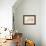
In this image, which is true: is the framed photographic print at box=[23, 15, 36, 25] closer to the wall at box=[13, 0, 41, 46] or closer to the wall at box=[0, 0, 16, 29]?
the wall at box=[13, 0, 41, 46]

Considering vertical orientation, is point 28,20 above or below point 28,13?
below

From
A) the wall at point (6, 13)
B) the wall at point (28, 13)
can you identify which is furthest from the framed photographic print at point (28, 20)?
the wall at point (6, 13)

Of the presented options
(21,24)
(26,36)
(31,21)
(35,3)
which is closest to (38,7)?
(35,3)

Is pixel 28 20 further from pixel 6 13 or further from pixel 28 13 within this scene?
pixel 6 13

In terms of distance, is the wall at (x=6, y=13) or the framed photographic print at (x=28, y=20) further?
the framed photographic print at (x=28, y=20)

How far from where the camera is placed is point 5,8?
4258 millimetres

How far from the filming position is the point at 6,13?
428 cm

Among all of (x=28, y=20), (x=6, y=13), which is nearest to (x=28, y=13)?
(x=28, y=20)

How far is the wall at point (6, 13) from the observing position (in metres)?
4.25

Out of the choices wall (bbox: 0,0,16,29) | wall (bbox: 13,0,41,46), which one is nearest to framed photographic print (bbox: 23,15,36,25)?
wall (bbox: 13,0,41,46)

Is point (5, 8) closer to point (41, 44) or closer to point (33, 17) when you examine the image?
point (33, 17)

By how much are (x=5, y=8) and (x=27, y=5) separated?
54.5 inches

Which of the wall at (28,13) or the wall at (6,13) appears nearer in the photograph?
the wall at (6,13)

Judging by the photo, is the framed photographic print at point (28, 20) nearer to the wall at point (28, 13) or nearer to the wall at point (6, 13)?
the wall at point (28, 13)
